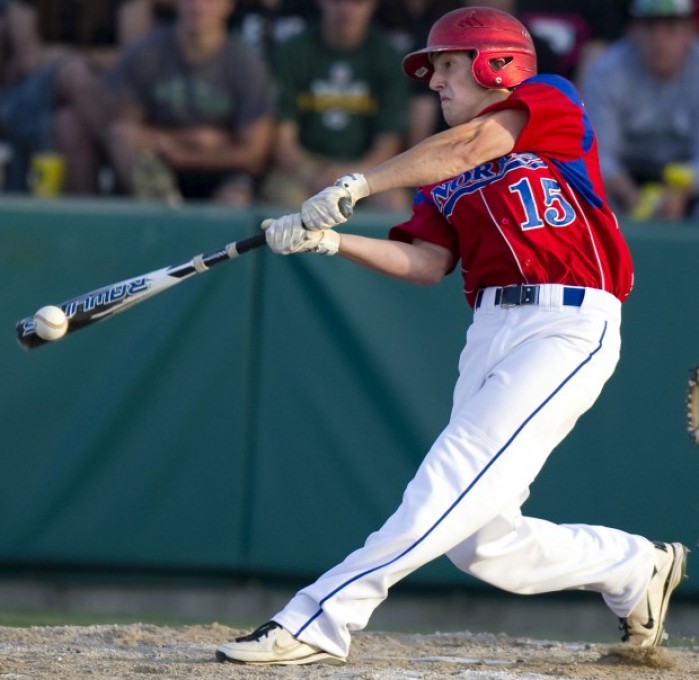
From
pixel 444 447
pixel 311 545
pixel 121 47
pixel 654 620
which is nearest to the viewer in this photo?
pixel 444 447

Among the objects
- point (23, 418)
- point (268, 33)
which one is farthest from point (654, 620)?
point (268, 33)

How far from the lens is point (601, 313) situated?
4.03 meters

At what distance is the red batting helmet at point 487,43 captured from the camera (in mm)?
4039

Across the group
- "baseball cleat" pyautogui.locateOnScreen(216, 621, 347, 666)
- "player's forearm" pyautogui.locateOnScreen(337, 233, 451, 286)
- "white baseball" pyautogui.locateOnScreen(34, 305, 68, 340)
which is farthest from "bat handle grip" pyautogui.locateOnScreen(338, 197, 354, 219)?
"baseball cleat" pyautogui.locateOnScreen(216, 621, 347, 666)

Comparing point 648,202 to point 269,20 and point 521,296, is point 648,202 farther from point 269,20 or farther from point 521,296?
point 521,296

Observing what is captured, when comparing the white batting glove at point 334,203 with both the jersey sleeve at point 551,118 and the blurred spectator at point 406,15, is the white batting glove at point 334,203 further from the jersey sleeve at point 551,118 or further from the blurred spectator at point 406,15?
the blurred spectator at point 406,15

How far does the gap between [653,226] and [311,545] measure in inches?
76.6

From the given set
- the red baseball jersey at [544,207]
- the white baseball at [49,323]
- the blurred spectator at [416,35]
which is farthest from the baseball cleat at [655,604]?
the blurred spectator at [416,35]

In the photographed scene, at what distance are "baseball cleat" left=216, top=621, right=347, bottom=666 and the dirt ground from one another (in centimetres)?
3

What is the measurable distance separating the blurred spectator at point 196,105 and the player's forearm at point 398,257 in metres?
2.98

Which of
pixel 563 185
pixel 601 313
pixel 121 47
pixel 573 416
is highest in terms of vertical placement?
pixel 121 47

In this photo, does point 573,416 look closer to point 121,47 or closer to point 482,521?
point 482,521

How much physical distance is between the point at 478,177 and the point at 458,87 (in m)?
0.27

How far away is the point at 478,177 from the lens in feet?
13.4
